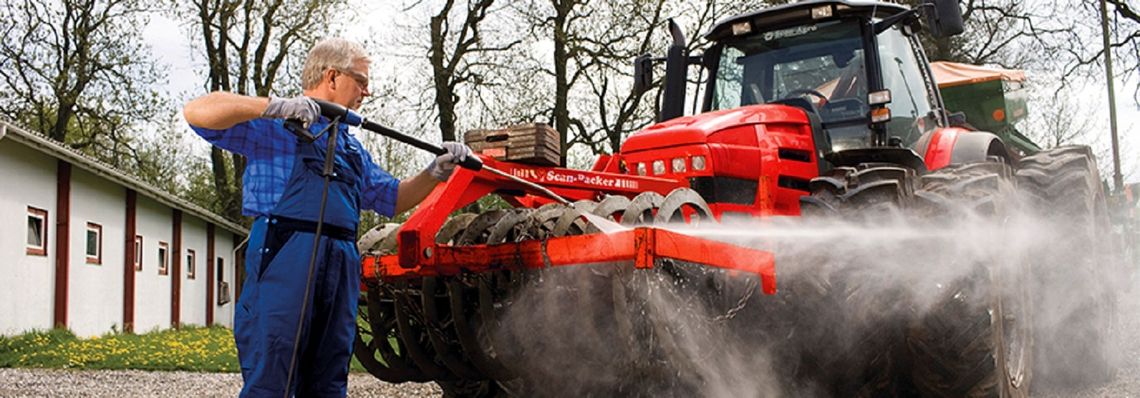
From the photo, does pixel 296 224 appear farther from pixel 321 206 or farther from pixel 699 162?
pixel 699 162

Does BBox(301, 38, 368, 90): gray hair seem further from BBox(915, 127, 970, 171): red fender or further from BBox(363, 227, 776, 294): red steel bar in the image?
BBox(915, 127, 970, 171): red fender

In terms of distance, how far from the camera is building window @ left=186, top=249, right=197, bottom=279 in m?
23.1

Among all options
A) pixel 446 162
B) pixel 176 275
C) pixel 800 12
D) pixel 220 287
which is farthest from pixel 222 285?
pixel 446 162

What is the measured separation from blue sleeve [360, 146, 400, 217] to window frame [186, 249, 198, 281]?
20.8 meters

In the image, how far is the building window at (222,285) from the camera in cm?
2542

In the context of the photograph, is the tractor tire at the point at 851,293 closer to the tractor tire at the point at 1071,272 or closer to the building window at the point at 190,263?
the tractor tire at the point at 1071,272

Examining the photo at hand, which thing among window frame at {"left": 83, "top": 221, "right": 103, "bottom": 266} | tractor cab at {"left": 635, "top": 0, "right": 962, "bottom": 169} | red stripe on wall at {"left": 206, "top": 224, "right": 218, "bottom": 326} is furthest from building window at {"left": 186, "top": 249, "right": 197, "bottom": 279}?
tractor cab at {"left": 635, "top": 0, "right": 962, "bottom": 169}

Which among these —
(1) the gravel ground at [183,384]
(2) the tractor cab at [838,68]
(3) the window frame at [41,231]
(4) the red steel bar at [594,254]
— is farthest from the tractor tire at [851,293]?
(3) the window frame at [41,231]

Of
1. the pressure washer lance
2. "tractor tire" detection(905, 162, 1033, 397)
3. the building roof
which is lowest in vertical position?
"tractor tire" detection(905, 162, 1033, 397)

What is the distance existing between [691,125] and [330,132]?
9.64ft

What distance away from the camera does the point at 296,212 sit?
313 cm

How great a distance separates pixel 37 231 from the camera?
1499 cm

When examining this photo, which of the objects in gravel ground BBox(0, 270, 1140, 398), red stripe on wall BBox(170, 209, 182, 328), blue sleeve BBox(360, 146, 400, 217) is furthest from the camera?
red stripe on wall BBox(170, 209, 182, 328)

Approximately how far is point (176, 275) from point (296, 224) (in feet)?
66.0
